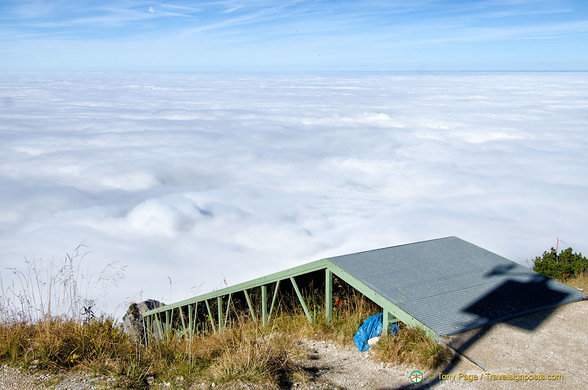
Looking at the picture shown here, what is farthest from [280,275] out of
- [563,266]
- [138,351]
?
[563,266]

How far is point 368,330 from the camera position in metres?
4.74

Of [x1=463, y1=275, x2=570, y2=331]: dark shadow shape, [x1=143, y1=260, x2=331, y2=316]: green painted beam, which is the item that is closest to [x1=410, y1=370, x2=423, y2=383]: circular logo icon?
[x1=463, y1=275, x2=570, y2=331]: dark shadow shape

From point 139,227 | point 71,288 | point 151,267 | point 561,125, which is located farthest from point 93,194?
point 561,125

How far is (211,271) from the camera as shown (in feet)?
216

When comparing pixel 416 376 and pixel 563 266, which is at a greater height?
pixel 416 376

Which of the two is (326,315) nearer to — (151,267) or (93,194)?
(151,267)

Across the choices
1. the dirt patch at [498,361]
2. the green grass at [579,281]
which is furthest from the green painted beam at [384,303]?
the green grass at [579,281]

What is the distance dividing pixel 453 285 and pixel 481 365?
1305 mm

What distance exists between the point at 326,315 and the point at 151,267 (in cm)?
6726

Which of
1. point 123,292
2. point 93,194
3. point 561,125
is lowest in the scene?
point 123,292

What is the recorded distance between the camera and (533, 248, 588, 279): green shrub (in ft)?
27.5

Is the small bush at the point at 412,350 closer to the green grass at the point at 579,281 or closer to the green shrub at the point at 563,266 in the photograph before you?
the green grass at the point at 579,281

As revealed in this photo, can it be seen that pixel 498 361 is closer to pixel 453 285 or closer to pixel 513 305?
pixel 513 305

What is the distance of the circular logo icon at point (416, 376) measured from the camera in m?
3.66
